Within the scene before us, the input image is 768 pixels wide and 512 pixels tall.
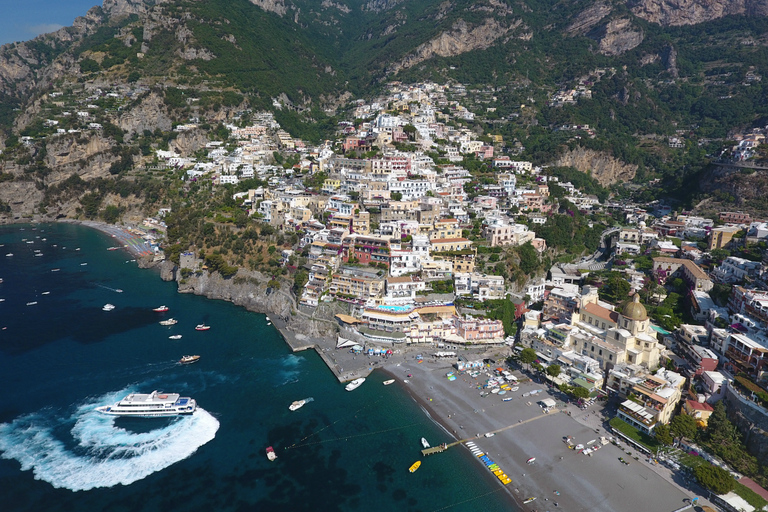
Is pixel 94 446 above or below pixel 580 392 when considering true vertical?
below

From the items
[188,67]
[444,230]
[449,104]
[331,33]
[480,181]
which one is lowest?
[444,230]

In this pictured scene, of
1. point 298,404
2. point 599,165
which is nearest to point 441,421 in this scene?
point 298,404

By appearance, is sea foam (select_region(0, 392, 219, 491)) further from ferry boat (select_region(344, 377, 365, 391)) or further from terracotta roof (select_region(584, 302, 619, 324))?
terracotta roof (select_region(584, 302, 619, 324))

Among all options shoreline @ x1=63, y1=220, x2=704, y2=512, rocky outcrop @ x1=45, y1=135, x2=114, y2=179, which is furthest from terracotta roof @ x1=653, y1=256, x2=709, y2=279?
rocky outcrop @ x1=45, y1=135, x2=114, y2=179

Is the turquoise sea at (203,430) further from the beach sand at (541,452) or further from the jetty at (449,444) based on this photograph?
the beach sand at (541,452)

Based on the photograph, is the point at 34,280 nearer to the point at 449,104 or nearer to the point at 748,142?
the point at 449,104

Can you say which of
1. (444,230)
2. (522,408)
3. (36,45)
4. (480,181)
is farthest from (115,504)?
(36,45)

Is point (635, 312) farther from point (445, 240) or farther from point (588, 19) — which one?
point (588, 19)

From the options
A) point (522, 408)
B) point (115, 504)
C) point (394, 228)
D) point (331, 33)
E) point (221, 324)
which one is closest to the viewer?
point (115, 504)
